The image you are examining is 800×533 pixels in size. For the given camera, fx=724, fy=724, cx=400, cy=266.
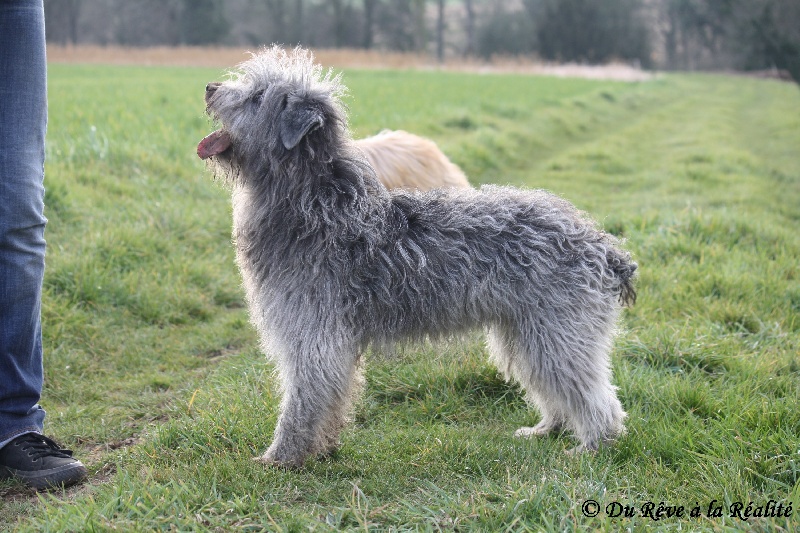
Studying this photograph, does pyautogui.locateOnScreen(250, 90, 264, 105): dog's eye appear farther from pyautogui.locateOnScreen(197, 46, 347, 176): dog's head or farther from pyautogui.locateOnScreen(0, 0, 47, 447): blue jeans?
pyautogui.locateOnScreen(0, 0, 47, 447): blue jeans

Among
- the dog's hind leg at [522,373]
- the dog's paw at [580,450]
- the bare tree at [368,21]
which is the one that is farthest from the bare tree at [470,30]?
the dog's paw at [580,450]

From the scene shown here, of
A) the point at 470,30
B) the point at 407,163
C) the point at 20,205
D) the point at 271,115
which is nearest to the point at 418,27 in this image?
the point at 470,30

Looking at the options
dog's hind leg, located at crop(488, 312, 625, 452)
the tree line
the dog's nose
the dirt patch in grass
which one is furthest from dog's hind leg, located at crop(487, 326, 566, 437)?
the tree line

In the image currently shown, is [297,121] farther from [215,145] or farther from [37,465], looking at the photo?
[37,465]

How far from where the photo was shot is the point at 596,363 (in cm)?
363

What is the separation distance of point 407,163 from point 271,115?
2.57m

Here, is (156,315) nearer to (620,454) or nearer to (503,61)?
(620,454)

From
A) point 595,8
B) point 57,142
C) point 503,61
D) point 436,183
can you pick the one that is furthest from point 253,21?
point 436,183

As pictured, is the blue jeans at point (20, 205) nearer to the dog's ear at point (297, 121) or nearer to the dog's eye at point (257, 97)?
the dog's eye at point (257, 97)

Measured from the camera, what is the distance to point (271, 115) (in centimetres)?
347

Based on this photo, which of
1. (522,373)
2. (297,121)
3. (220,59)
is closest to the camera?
(297,121)

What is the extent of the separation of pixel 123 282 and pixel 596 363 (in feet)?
13.0

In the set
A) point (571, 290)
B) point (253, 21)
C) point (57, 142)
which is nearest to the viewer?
point (571, 290)

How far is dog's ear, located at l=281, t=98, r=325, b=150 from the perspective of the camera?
11.2 ft
